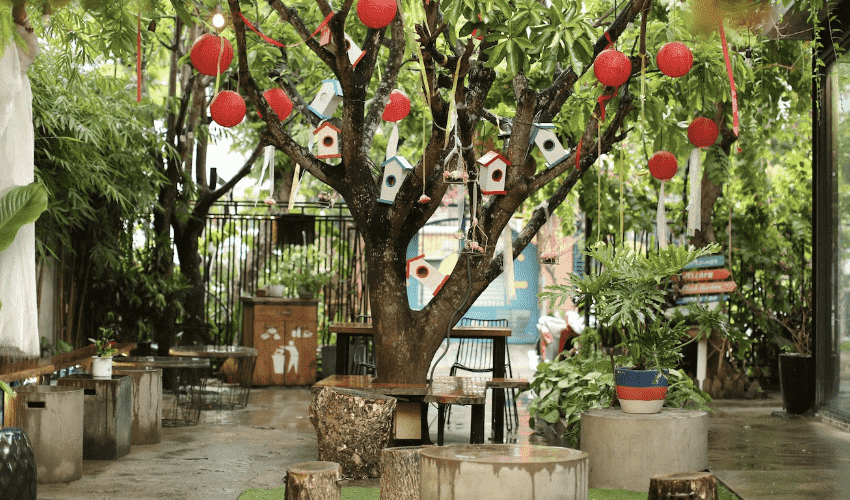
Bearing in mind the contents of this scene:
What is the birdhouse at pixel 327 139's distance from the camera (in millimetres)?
6788

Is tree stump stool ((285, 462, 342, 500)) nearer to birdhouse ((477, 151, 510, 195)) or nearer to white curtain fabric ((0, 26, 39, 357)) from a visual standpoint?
white curtain fabric ((0, 26, 39, 357))

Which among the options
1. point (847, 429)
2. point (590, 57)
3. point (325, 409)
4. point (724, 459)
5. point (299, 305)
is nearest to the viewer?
point (590, 57)

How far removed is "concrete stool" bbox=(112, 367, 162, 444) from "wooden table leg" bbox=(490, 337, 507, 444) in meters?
2.82

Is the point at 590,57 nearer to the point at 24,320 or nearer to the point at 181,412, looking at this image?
the point at 24,320

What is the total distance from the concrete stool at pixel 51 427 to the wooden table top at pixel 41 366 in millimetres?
136

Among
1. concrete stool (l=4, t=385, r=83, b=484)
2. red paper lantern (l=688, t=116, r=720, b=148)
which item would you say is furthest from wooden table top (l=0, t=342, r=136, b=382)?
red paper lantern (l=688, t=116, r=720, b=148)

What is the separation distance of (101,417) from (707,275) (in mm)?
6841

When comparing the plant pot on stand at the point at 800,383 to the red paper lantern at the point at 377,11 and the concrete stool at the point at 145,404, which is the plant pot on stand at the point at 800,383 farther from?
the red paper lantern at the point at 377,11

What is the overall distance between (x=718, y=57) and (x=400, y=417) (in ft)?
11.9

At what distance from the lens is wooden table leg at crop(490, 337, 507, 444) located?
732 cm

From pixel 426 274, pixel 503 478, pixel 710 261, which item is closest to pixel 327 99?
pixel 426 274

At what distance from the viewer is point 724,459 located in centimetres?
673

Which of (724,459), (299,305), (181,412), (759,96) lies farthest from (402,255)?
(299,305)

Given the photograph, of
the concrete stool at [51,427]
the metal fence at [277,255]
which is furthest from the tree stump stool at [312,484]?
the metal fence at [277,255]
